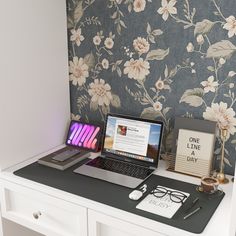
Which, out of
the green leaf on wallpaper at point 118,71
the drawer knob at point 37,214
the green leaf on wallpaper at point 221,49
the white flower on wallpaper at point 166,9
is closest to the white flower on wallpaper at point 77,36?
the green leaf on wallpaper at point 118,71

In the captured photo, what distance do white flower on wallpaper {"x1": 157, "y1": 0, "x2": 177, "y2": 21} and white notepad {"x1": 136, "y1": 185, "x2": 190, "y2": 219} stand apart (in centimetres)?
86

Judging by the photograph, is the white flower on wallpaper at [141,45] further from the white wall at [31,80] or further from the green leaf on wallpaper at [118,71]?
the white wall at [31,80]

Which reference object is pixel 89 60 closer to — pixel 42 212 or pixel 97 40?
pixel 97 40

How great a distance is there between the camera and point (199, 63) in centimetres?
159

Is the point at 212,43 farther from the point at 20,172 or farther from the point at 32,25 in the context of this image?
the point at 20,172

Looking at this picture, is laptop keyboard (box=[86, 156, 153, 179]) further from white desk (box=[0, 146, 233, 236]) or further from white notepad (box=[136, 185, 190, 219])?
white notepad (box=[136, 185, 190, 219])

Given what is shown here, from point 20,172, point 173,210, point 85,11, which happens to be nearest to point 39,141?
point 20,172

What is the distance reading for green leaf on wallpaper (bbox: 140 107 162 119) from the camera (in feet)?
5.77

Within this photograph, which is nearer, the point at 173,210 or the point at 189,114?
the point at 173,210

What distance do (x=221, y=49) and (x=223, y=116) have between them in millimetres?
313

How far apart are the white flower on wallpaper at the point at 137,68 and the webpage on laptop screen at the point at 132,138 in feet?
0.79

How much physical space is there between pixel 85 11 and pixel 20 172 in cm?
94

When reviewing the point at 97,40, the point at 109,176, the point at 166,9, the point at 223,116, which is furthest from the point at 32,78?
the point at 223,116

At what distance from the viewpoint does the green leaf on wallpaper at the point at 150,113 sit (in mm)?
1760
